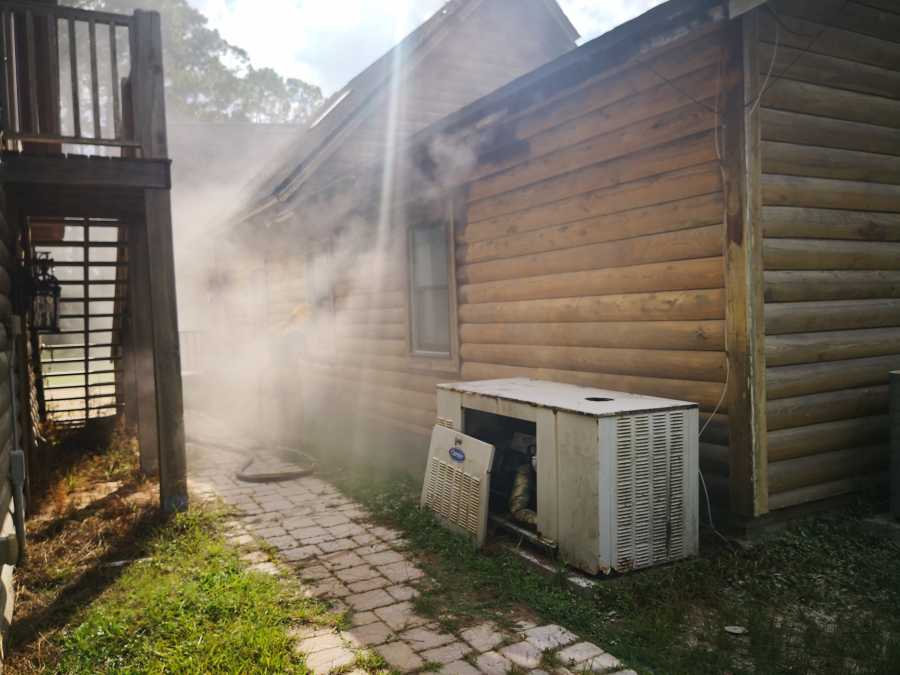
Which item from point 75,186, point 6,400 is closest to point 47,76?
point 75,186

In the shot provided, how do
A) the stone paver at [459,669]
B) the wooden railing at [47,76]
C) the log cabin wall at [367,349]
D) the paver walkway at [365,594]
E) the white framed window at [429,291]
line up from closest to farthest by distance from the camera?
the stone paver at [459,669] → the paver walkway at [365,594] → the wooden railing at [47,76] → the white framed window at [429,291] → the log cabin wall at [367,349]

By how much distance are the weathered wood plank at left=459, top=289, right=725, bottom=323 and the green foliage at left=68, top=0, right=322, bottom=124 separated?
2930cm

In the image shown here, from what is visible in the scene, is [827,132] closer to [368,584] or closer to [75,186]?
[368,584]

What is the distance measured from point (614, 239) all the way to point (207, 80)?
132ft

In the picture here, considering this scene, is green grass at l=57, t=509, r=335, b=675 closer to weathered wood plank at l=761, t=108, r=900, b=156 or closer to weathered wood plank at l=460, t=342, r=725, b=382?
weathered wood plank at l=460, t=342, r=725, b=382

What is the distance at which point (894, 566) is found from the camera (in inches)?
163

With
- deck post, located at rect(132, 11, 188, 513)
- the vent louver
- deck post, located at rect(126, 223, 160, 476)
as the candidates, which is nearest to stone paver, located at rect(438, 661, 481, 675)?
the vent louver

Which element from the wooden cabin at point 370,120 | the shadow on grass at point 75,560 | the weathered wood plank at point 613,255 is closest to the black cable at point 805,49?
the weathered wood plank at point 613,255

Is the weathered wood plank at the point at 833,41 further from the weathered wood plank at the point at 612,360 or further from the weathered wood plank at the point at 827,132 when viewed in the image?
the weathered wood plank at the point at 612,360

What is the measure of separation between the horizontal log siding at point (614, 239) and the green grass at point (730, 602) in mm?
695

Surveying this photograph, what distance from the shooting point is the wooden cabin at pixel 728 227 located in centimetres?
436

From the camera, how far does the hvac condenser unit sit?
4117 mm

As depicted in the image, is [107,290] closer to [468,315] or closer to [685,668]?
[468,315]

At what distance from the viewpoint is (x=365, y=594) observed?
14.0ft
